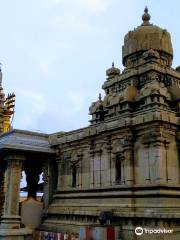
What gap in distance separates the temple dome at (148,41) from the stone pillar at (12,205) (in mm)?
12052

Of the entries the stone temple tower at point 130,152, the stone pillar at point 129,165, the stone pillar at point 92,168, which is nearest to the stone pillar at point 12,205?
the stone temple tower at point 130,152

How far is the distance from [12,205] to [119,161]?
8219 mm

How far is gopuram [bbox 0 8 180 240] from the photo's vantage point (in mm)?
18859

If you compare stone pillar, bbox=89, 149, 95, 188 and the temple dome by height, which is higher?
the temple dome

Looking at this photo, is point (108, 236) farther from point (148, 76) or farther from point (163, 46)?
point (163, 46)

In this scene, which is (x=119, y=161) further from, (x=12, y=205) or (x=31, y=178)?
(x=31, y=178)

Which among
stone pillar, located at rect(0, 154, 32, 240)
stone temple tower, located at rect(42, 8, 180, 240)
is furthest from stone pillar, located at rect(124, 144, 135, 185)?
stone pillar, located at rect(0, 154, 32, 240)

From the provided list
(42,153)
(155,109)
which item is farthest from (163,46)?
(42,153)

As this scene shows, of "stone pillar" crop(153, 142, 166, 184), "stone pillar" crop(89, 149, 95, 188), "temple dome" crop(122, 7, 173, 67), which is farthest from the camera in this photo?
"temple dome" crop(122, 7, 173, 67)

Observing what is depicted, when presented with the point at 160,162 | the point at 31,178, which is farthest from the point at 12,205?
the point at 160,162

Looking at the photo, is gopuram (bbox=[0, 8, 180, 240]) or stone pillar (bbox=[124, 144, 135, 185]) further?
stone pillar (bbox=[124, 144, 135, 185])

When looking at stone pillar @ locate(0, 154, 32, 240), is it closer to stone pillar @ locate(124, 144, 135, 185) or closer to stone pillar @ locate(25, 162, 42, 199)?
stone pillar @ locate(25, 162, 42, 199)

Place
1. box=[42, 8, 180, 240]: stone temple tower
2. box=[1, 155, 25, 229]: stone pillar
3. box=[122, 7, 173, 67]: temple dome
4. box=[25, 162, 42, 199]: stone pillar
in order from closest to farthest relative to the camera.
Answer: box=[42, 8, 180, 240]: stone temple tower → box=[1, 155, 25, 229]: stone pillar → box=[122, 7, 173, 67]: temple dome → box=[25, 162, 42, 199]: stone pillar

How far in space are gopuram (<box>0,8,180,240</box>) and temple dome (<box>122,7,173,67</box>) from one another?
8cm
